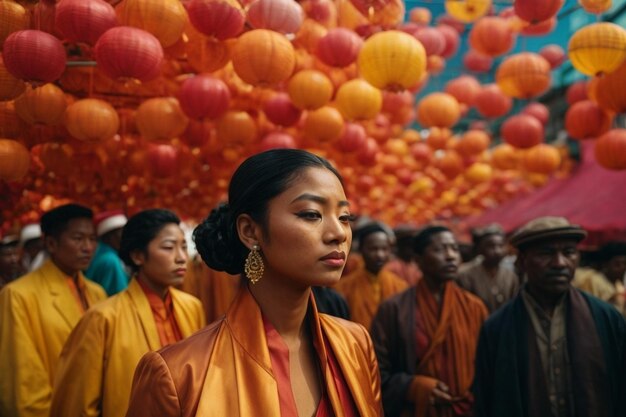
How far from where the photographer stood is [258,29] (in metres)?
4.00

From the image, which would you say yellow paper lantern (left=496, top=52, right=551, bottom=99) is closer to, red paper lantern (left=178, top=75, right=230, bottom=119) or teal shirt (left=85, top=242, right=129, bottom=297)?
red paper lantern (left=178, top=75, right=230, bottom=119)

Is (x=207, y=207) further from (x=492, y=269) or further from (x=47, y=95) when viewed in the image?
(x=47, y=95)

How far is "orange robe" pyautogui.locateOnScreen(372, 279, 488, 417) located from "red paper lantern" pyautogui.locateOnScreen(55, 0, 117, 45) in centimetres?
263

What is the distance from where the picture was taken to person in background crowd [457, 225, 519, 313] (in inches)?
246

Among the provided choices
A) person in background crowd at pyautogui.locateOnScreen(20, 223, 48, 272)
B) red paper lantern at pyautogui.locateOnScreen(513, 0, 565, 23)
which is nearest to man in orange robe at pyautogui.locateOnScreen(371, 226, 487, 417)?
red paper lantern at pyautogui.locateOnScreen(513, 0, 565, 23)

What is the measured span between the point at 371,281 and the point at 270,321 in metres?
4.31

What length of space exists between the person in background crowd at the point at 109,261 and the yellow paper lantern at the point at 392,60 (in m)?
2.53

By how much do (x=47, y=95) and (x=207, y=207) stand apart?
9.02m

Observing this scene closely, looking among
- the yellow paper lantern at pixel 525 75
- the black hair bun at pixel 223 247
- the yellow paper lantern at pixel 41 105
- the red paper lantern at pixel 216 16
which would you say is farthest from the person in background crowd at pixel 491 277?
the black hair bun at pixel 223 247

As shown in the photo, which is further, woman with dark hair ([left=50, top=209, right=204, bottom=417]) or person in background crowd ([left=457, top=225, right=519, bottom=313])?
person in background crowd ([left=457, top=225, right=519, bottom=313])

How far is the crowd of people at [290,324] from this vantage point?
5.73 ft

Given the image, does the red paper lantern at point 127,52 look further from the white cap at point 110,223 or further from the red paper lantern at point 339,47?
the white cap at point 110,223

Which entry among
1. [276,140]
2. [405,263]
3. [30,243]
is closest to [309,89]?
[276,140]

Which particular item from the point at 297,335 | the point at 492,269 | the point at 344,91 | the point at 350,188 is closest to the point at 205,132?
the point at 344,91
